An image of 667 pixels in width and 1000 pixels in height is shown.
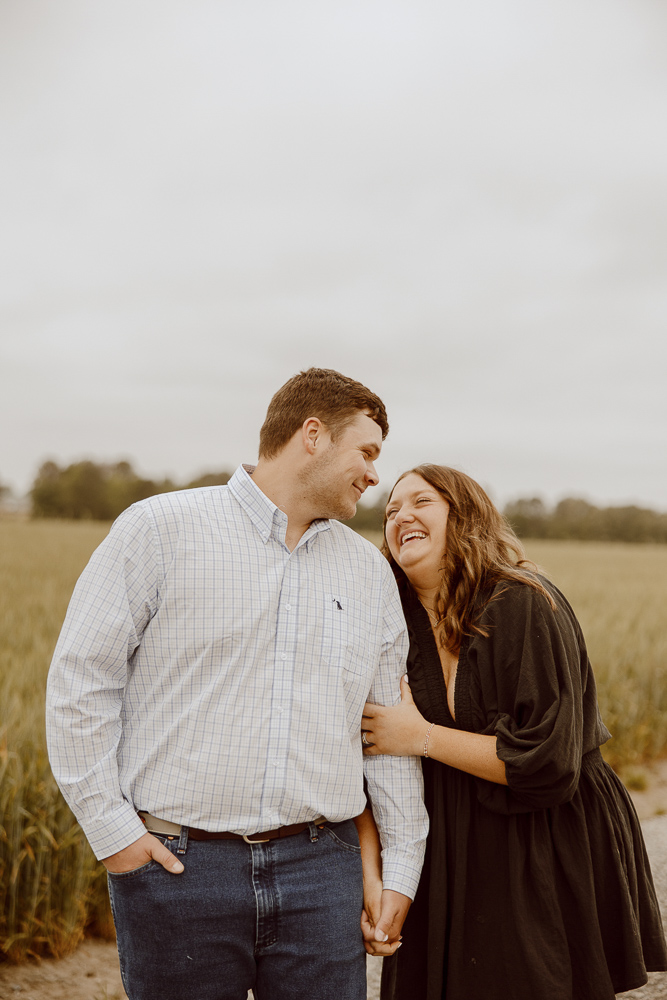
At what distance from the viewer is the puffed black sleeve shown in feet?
6.72

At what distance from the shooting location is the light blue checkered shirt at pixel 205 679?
180 cm

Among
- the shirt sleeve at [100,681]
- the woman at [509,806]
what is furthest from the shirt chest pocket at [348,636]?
the shirt sleeve at [100,681]

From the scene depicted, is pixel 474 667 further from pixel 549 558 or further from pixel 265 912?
pixel 549 558

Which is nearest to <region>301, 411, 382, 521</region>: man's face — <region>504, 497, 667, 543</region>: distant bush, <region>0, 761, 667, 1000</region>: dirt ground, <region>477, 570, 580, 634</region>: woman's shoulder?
<region>477, 570, 580, 634</region>: woman's shoulder

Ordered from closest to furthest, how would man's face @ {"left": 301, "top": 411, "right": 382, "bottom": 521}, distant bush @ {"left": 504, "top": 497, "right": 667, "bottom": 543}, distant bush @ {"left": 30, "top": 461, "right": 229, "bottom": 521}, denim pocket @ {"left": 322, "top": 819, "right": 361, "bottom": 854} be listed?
denim pocket @ {"left": 322, "top": 819, "right": 361, "bottom": 854}, man's face @ {"left": 301, "top": 411, "right": 382, "bottom": 521}, distant bush @ {"left": 30, "top": 461, "right": 229, "bottom": 521}, distant bush @ {"left": 504, "top": 497, "right": 667, "bottom": 543}

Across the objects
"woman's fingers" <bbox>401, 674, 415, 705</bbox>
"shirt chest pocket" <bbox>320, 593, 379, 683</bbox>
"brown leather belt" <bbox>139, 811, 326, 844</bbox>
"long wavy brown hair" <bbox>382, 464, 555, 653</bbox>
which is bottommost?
"brown leather belt" <bbox>139, 811, 326, 844</bbox>

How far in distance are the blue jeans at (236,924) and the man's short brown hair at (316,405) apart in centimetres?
108

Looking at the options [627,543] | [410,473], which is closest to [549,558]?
[627,543]

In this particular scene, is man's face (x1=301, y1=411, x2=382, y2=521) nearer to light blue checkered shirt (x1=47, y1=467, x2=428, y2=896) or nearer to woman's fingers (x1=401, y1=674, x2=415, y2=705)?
light blue checkered shirt (x1=47, y1=467, x2=428, y2=896)

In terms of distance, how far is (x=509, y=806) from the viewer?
2.19 metres

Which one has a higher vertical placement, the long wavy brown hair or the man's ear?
the man's ear

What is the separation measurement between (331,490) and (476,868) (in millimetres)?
1231

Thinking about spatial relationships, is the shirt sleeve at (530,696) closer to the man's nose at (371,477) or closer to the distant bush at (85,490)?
the man's nose at (371,477)

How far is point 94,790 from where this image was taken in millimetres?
1771
